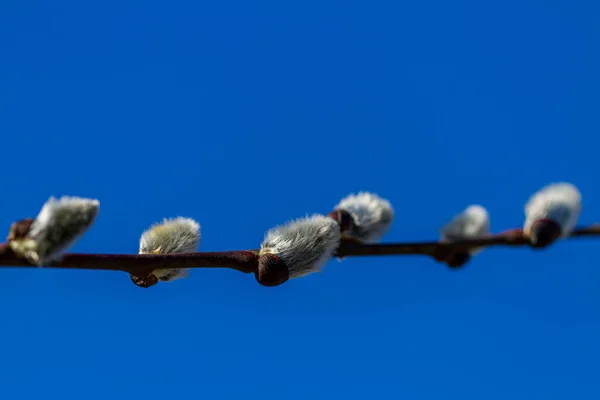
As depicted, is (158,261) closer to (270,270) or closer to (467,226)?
(270,270)

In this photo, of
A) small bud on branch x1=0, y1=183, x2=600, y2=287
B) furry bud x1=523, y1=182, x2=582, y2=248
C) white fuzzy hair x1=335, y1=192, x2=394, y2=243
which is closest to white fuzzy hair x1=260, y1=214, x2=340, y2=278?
small bud on branch x1=0, y1=183, x2=600, y2=287

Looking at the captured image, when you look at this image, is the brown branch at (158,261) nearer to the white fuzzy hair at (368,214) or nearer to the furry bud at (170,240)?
the furry bud at (170,240)

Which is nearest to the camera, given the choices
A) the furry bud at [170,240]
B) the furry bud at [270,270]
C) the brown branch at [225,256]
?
the brown branch at [225,256]

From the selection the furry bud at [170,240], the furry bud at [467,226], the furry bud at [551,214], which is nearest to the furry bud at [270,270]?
the furry bud at [170,240]

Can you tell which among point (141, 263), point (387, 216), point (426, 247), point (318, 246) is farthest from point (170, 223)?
point (426, 247)

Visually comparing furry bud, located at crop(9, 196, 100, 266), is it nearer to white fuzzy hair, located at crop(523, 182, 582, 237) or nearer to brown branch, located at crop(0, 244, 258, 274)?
brown branch, located at crop(0, 244, 258, 274)

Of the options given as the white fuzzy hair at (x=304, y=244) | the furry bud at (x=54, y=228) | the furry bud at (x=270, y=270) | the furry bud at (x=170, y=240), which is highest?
the furry bud at (x=170, y=240)

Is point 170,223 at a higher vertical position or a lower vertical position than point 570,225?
higher

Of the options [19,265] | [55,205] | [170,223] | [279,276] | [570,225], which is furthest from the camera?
[170,223]

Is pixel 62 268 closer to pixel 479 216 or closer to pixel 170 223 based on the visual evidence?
pixel 170 223
